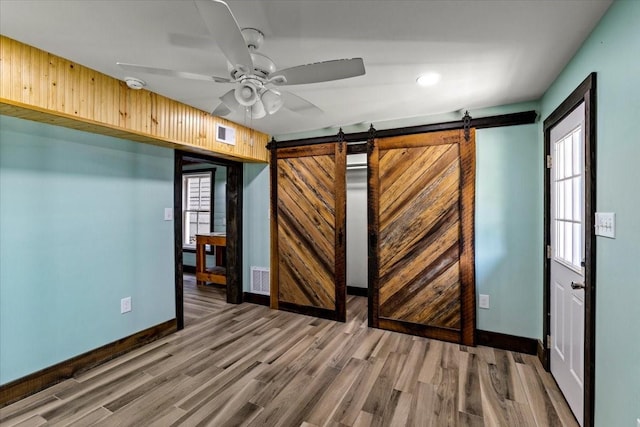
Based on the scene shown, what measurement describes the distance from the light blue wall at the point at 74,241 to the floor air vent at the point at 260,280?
124 cm

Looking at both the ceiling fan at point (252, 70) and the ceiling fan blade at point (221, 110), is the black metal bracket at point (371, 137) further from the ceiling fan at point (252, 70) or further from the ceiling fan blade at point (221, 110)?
the ceiling fan blade at point (221, 110)

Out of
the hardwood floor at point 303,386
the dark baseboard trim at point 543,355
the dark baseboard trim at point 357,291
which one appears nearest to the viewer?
the hardwood floor at point 303,386

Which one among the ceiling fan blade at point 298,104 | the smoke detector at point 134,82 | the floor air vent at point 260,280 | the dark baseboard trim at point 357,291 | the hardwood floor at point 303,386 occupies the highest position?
the smoke detector at point 134,82

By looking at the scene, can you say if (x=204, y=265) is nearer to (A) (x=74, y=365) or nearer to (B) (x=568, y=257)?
(A) (x=74, y=365)

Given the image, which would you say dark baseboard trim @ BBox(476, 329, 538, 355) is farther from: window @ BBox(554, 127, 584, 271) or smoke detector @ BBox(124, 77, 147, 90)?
smoke detector @ BBox(124, 77, 147, 90)

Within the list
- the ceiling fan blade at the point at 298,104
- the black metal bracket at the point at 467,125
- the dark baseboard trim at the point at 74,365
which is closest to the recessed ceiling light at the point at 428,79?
the black metal bracket at the point at 467,125

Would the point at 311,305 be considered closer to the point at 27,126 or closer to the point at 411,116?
the point at 411,116

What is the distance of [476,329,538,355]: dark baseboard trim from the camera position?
270 centimetres

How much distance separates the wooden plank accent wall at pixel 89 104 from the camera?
5.90ft

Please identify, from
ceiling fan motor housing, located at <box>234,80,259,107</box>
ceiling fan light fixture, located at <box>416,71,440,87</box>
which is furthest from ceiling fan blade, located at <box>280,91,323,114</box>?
ceiling fan light fixture, located at <box>416,71,440,87</box>

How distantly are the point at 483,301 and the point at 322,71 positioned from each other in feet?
8.68

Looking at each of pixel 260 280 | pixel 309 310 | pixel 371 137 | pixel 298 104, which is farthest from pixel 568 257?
A: pixel 260 280

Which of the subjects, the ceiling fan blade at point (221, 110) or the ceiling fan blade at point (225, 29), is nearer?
the ceiling fan blade at point (225, 29)

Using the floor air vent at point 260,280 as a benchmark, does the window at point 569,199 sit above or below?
above
